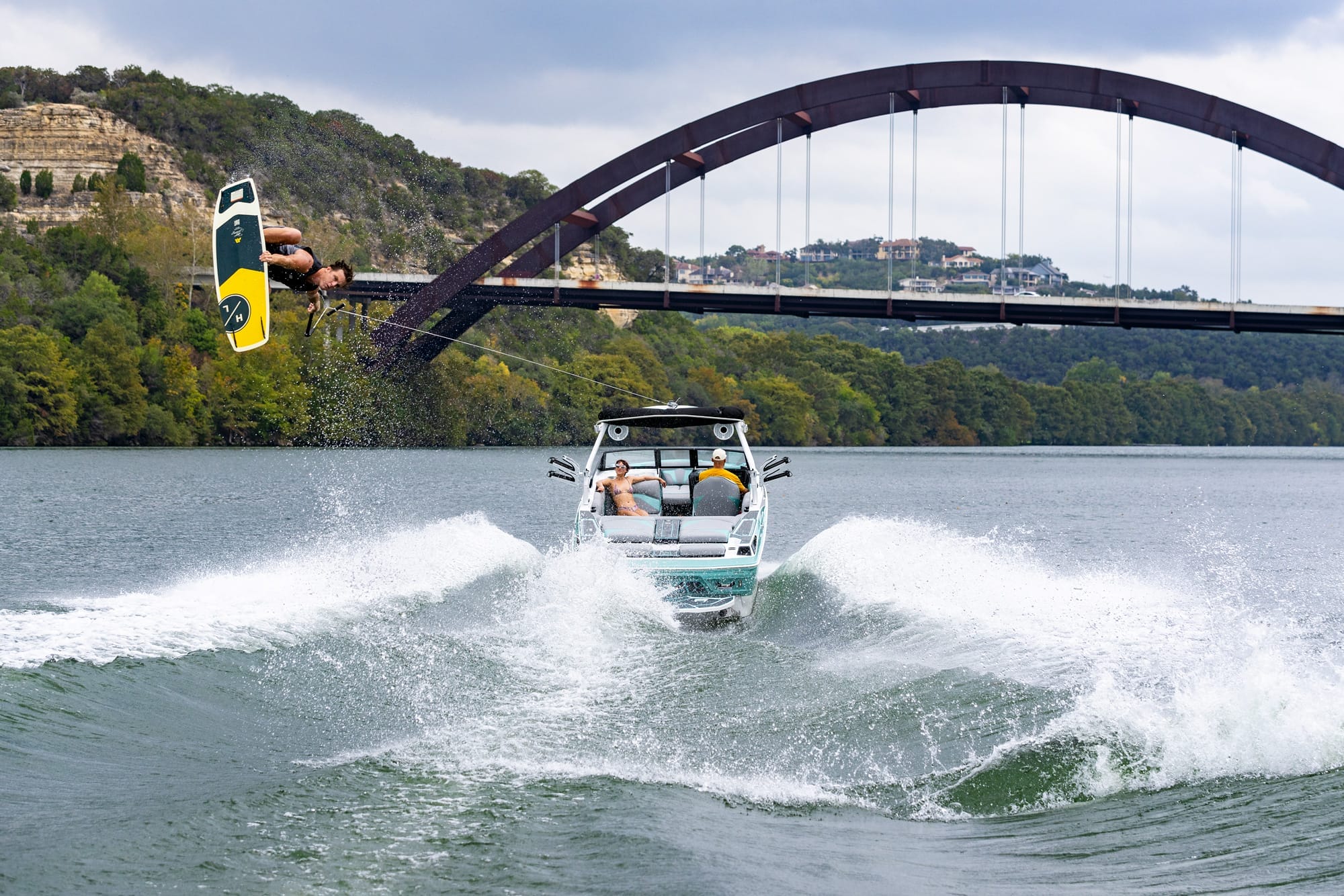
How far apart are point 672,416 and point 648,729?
770 cm

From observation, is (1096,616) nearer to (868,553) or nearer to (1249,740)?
(868,553)

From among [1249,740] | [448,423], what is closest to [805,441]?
[448,423]

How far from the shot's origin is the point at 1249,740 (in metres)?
7.88

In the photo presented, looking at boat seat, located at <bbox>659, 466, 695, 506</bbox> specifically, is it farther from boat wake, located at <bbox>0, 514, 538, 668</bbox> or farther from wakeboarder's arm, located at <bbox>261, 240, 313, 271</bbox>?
wakeboarder's arm, located at <bbox>261, 240, 313, 271</bbox>

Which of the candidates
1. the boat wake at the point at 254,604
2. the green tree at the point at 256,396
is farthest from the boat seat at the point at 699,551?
the green tree at the point at 256,396

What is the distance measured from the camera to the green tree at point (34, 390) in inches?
2208

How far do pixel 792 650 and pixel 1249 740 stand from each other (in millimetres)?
4885

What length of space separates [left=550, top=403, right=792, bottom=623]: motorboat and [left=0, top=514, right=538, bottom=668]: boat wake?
2.21m

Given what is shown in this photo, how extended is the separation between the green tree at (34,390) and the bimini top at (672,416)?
47531 mm

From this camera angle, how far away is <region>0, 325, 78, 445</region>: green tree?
184 feet

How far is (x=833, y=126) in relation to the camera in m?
53.4

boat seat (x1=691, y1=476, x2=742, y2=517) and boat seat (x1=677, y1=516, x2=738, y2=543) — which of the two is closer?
boat seat (x1=677, y1=516, x2=738, y2=543)

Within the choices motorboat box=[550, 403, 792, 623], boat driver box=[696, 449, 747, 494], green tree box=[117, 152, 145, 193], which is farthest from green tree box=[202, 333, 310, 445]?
boat driver box=[696, 449, 747, 494]

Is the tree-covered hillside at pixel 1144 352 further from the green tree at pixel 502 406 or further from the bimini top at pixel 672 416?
the bimini top at pixel 672 416
